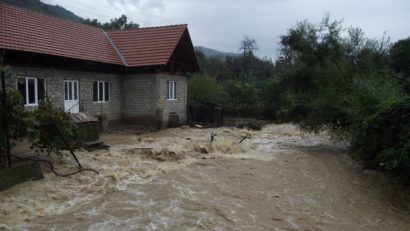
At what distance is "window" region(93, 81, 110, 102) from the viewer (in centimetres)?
1770

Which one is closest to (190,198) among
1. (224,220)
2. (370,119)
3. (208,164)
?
(224,220)

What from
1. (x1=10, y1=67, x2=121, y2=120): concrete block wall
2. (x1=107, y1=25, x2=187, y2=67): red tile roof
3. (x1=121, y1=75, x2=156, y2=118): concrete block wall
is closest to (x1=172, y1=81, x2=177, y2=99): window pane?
(x1=121, y1=75, x2=156, y2=118): concrete block wall

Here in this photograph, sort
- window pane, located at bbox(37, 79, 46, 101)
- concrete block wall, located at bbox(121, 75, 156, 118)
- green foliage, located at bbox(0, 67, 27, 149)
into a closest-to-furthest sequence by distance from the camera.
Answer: green foliage, located at bbox(0, 67, 27, 149)
window pane, located at bbox(37, 79, 46, 101)
concrete block wall, located at bbox(121, 75, 156, 118)

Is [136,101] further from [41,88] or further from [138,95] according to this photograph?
[41,88]

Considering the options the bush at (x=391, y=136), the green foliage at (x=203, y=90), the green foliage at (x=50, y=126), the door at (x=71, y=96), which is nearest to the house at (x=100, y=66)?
the door at (x=71, y=96)

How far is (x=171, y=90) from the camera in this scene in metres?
20.6

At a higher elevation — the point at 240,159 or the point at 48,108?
the point at 48,108

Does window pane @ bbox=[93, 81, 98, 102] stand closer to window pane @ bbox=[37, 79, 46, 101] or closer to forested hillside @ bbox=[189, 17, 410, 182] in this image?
window pane @ bbox=[37, 79, 46, 101]

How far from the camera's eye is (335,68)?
15625 mm

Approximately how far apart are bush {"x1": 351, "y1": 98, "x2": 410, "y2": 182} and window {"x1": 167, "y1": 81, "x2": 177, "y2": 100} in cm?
1142

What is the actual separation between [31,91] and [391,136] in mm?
12608

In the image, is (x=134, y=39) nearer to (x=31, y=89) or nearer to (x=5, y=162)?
(x=31, y=89)

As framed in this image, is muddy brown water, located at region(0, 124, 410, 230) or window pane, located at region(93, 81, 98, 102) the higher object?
window pane, located at region(93, 81, 98, 102)

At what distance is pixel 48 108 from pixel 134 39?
39.7 ft
